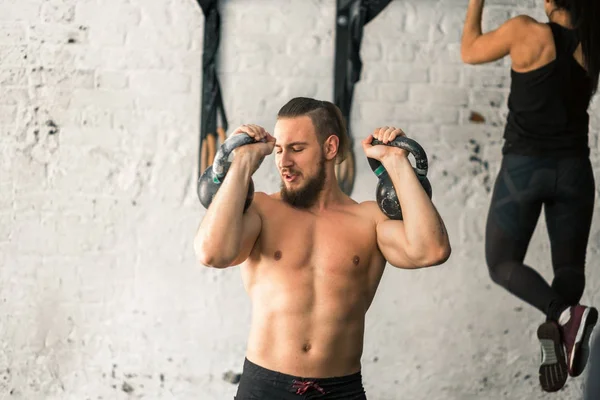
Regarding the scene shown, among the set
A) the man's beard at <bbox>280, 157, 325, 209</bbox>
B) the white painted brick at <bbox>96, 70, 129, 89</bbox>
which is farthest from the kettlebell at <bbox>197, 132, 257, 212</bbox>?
the white painted brick at <bbox>96, 70, 129, 89</bbox>

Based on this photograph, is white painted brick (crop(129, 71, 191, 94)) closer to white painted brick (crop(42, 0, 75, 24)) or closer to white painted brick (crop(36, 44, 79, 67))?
white painted brick (crop(36, 44, 79, 67))

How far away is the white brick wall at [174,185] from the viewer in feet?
10.9

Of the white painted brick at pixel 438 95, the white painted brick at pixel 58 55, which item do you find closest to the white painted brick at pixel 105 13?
the white painted brick at pixel 58 55

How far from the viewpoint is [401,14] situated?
11.3 feet

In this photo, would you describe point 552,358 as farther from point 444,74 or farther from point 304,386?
point 444,74

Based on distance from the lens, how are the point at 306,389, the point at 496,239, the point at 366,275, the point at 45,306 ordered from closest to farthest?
the point at 306,389
the point at 366,275
the point at 496,239
the point at 45,306

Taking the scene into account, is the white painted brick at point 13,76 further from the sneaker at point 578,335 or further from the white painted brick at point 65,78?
the sneaker at point 578,335

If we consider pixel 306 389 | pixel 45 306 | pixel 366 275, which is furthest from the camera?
pixel 45 306

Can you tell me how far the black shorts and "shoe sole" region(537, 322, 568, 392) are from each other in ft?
2.99

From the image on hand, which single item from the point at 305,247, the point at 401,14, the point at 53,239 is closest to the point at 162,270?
the point at 53,239

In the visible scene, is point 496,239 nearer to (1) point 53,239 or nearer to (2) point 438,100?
(2) point 438,100

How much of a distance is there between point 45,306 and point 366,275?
5.21ft

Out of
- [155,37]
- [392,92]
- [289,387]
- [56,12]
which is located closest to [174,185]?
[155,37]

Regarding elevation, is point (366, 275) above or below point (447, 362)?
above
